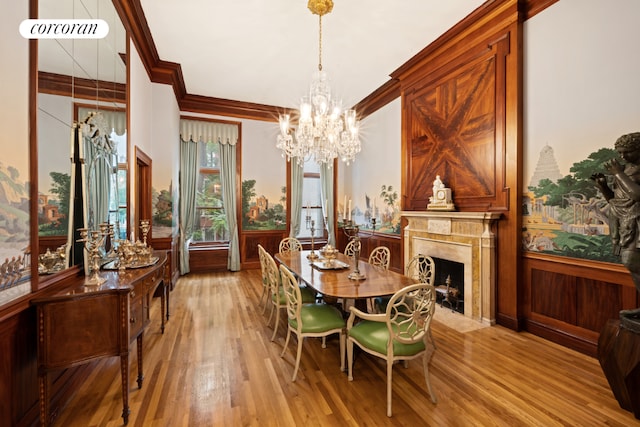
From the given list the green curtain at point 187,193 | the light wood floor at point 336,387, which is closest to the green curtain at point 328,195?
the green curtain at point 187,193

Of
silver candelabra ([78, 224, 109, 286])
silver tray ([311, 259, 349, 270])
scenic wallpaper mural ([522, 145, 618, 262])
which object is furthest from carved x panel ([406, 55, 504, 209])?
silver candelabra ([78, 224, 109, 286])

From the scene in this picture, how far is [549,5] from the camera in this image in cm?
295

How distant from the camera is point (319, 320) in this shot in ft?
8.02

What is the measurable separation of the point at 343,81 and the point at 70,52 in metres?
4.09

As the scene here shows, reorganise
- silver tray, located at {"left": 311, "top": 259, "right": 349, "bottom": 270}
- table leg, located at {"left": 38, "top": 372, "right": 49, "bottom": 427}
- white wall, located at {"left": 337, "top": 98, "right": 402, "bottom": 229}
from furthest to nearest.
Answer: white wall, located at {"left": 337, "top": 98, "right": 402, "bottom": 229} < silver tray, located at {"left": 311, "top": 259, "right": 349, "bottom": 270} < table leg, located at {"left": 38, "top": 372, "right": 49, "bottom": 427}

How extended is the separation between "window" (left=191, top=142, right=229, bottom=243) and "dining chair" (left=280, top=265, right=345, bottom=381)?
4.16 metres

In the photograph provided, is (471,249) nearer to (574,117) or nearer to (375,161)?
(574,117)

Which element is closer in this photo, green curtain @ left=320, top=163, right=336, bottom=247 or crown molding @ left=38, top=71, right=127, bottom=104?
crown molding @ left=38, top=71, right=127, bottom=104

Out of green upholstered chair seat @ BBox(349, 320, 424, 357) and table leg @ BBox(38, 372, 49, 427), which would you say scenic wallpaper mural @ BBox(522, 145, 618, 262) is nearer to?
green upholstered chair seat @ BBox(349, 320, 424, 357)

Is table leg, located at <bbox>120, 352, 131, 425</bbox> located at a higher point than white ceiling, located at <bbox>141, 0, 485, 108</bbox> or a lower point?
lower

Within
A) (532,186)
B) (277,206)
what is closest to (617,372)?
(532,186)

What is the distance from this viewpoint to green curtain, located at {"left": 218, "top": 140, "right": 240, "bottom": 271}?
6133 mm

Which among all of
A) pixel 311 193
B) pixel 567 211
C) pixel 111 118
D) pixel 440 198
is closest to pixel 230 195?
pixel 311 193

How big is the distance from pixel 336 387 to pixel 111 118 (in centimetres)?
323
